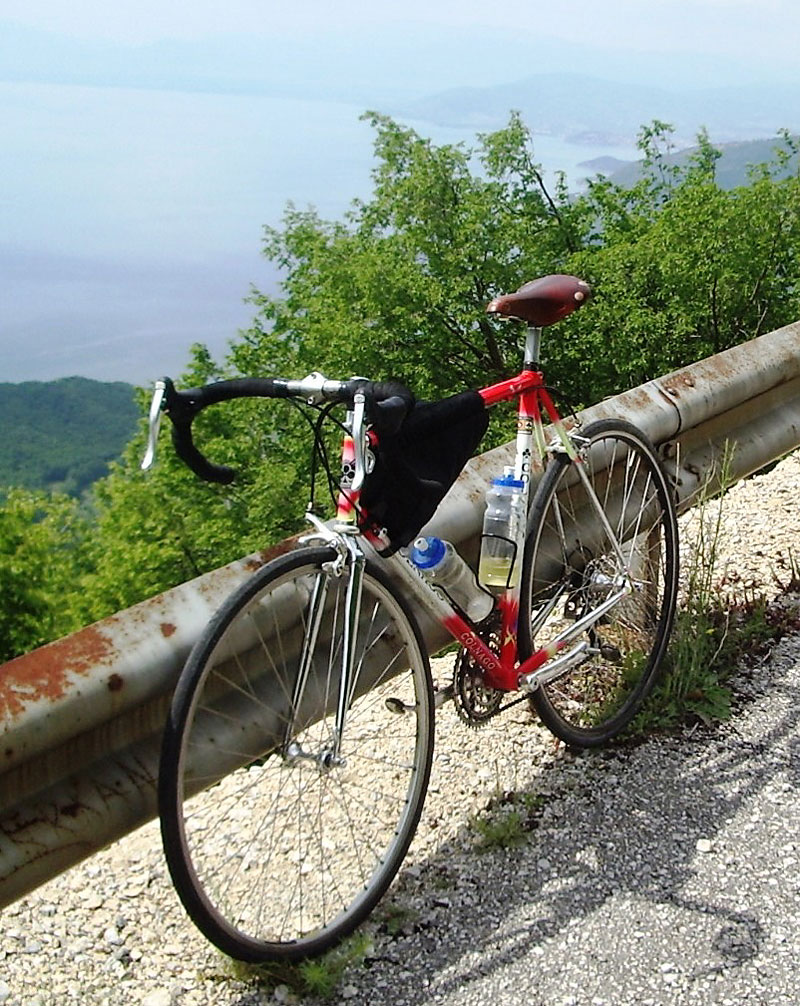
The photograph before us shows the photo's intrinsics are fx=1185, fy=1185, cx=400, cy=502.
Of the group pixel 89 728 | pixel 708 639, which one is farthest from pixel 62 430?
pixel 89 728

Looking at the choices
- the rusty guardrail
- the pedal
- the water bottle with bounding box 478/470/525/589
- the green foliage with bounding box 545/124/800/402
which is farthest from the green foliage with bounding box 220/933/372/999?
the green foliage with bounding box 545/124/800/402

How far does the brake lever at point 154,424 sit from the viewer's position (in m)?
2.34

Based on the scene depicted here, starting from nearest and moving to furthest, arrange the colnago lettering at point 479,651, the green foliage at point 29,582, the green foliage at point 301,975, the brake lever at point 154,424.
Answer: the brake lever at point 154,424
the green foliage at point 301,975
the colnago lettering at point 479,651
the green foliage at point 29,582

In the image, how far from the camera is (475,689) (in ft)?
10.9

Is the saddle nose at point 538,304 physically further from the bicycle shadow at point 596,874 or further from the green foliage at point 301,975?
the green foliage at point 301,975

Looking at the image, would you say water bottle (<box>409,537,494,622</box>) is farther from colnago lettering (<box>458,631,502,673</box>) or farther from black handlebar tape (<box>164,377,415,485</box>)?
black handlebar tape (<box>164,377,415,485</box>)

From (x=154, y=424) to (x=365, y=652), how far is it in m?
0.96

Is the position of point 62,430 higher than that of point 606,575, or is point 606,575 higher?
point 606,575

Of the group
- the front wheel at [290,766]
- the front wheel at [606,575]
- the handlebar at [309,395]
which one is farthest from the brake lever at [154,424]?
the front wheel at [606,575]

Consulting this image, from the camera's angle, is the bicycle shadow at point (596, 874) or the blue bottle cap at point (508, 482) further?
the blue bottle cap at point (508, 482)

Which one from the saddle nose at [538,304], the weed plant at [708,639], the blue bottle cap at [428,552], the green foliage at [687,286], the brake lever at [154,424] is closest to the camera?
the brake lever at [154,424]

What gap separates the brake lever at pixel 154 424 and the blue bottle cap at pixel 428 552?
0.88 meters

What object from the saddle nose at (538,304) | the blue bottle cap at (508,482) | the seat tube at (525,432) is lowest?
the blue bottle cap at (508,482)

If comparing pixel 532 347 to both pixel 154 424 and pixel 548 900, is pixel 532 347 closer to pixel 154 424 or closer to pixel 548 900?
pixel 154 424
